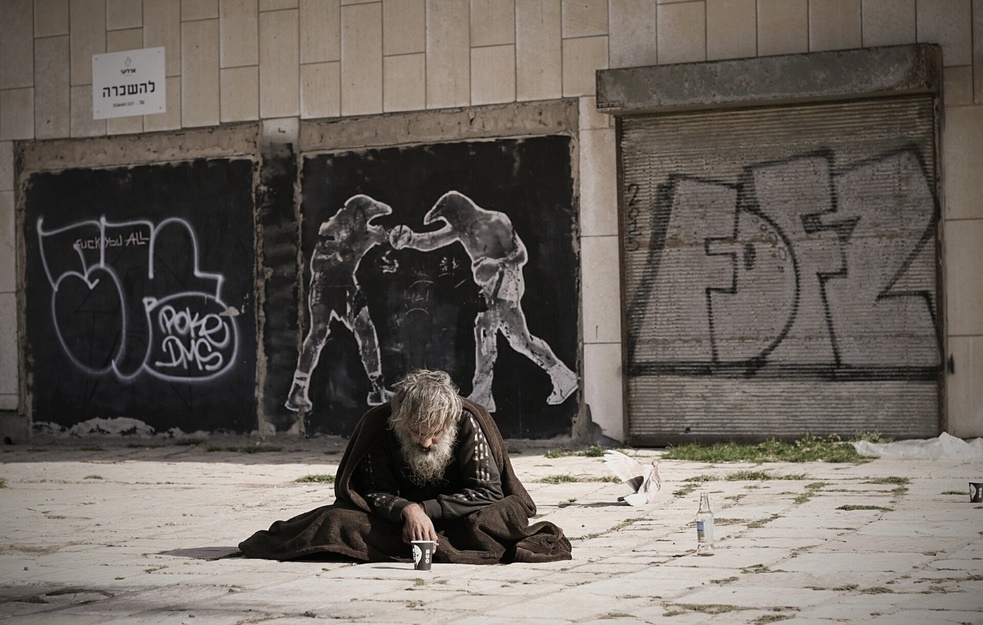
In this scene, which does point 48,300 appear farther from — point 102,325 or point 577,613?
point 577,613

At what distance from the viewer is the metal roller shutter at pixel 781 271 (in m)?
12.2

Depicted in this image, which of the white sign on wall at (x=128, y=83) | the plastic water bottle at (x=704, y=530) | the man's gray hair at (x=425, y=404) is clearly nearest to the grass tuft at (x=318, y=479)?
the man's gray hair at (x=425, y=404)

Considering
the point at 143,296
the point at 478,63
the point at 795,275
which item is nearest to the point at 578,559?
the point at 795,275

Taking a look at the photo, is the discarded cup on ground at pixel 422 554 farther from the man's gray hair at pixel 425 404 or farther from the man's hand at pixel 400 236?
the man's hand at pixel 400 236

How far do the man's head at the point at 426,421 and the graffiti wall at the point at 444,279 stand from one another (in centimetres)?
651

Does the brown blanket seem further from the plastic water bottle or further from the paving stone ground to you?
the plastic water bottle

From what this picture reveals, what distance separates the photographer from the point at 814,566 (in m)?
6.31

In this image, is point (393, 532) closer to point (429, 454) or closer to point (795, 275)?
point (429, 454)

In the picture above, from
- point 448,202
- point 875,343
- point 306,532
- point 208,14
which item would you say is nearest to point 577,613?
point 306,532

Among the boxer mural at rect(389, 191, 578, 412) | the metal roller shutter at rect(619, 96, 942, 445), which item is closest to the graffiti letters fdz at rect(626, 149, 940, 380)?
the metal roller shutter at rect(619, 96, 942, 445)

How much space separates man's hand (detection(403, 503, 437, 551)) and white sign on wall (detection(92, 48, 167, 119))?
30.5ft

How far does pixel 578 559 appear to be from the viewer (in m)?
6.84

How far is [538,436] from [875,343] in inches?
128

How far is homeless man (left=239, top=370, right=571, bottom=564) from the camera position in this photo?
674cm
